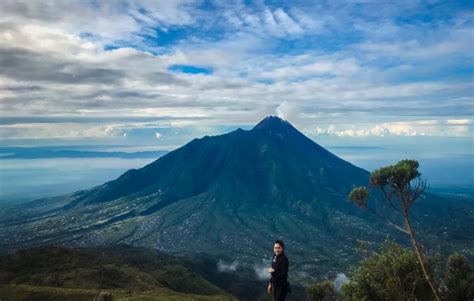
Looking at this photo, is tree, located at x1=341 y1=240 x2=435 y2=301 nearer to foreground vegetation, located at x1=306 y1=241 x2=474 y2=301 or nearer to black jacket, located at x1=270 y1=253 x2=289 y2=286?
foreground vegetation, located at x1=306 y1=241 x2=474 y2=301

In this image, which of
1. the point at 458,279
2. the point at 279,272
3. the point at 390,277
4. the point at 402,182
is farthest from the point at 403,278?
the point at 279,272

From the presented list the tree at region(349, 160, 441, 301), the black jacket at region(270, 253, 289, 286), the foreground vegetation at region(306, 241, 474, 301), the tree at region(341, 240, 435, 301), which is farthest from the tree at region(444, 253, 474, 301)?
the black jacket at region(270, 253, 289, 286)

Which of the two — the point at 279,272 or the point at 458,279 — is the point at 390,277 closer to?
the point at 458,279

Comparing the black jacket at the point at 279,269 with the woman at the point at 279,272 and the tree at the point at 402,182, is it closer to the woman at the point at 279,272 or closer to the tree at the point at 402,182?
the woman at the point at 279,272

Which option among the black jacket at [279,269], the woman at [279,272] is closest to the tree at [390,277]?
the woman at [279,272]

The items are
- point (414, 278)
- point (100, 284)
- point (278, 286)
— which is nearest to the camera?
point (278, 286)

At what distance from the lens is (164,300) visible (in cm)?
14412

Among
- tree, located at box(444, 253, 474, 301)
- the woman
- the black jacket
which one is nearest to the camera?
the woman

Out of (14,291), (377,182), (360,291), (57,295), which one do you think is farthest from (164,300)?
(377,182)

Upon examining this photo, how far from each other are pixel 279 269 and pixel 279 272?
236mm

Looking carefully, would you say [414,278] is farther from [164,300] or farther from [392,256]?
[164,300]

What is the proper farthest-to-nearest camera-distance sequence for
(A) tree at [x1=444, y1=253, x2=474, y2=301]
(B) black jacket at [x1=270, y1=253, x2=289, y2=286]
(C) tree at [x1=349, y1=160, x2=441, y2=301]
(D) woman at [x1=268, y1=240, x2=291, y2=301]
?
1. (A) tree at [x1=444, y1=253, x2=474, y2=301]
2. (C) tree at [x1=349, y1=160, x2=441, y2=301]
3. (B) black jacket at [x1=270, y1=253, x2=289, y2=286]
4. (D) woman at [x1=268, y1=240, x2=291, y2=301]

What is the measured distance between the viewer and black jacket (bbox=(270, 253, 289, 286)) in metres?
30.6

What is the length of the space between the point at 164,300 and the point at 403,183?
391ft
